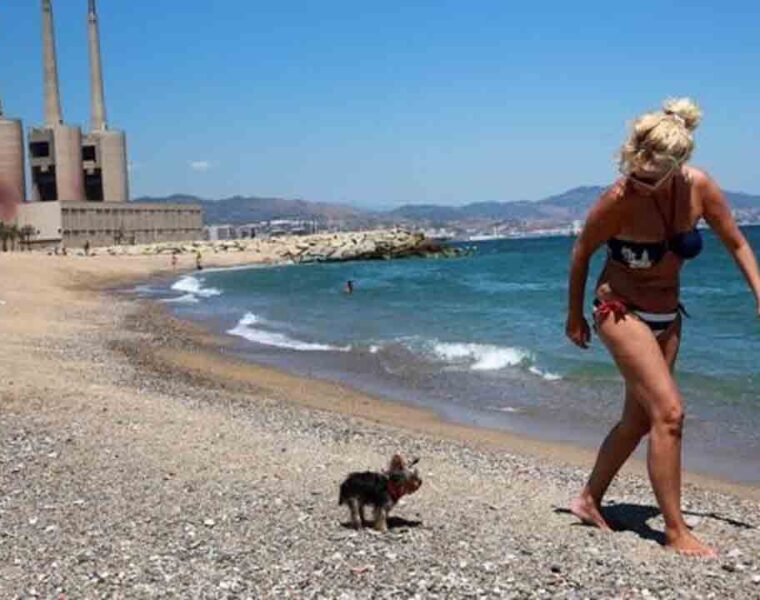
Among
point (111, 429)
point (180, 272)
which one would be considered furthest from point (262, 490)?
point (180, 272)

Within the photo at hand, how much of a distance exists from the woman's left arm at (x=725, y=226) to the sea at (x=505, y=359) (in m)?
4.34

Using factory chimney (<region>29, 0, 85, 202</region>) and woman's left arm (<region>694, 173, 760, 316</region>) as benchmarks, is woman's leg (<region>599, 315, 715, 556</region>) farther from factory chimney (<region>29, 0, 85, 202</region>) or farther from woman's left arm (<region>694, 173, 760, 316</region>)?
factory chimney (<region>29, 0, 85, 202</region>)

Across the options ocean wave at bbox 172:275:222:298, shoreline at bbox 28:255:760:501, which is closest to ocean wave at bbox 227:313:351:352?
shoreline at bbox 28:255:760:501

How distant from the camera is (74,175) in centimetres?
11350

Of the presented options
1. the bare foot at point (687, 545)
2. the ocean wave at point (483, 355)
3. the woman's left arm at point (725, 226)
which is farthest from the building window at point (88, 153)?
the bare foot at point (687, 545)

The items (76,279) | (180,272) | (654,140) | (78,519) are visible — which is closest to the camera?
(654,140)

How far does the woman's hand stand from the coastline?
3.72 ft

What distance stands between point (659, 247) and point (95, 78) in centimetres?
12368

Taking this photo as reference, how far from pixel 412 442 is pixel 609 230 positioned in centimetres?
494

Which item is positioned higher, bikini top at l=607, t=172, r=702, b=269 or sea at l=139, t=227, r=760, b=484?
bikini top at l=607, t=172, r=702, b=269

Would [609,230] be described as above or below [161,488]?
above

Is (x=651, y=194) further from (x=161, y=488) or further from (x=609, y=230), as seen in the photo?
(x=161, y=488)

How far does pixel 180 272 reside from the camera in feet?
256

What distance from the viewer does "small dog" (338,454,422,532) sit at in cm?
573
